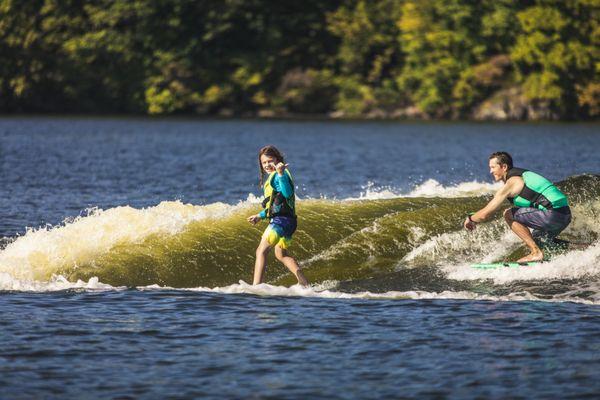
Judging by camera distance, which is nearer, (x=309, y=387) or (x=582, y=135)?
(x=309, y=387)

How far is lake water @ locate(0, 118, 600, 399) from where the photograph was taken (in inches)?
476

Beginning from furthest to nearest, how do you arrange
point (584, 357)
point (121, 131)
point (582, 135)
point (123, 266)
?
point (121, 131) → point (582, 135) → point (123, 266) → point (584, 357)

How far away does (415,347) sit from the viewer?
44.0 ft

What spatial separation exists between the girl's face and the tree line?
84088 mm

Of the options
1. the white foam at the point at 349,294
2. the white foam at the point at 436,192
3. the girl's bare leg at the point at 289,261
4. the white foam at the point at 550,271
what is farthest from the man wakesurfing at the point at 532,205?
the white foam at the point at 436,192

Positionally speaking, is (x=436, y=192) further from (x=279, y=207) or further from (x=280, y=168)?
(x=280, y=168)

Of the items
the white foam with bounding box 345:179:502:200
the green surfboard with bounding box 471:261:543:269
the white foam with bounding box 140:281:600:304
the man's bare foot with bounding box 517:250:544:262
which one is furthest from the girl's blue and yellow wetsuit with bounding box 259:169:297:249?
the white foam with bounding box 345:179:502:200

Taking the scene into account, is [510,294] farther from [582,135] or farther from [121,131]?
[121,131]

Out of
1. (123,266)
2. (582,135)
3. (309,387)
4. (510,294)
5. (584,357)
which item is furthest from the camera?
(582,135)

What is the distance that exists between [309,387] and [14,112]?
4174 inches

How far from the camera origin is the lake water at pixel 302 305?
12.1 m

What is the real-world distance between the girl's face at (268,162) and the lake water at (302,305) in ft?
6.51

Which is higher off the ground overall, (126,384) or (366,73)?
(366,73)

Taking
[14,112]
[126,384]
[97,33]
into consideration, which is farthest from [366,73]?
[126,384]
